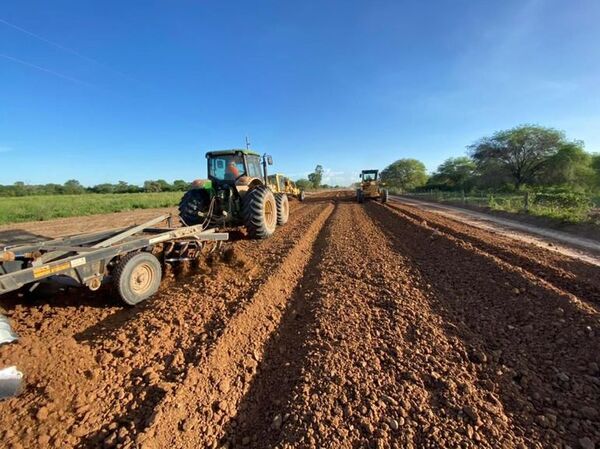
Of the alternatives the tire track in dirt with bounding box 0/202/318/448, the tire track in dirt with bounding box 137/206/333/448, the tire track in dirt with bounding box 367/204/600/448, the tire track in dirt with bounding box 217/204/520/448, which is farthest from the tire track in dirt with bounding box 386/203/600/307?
the tire track in dirt with bounding box 0/202/318/448

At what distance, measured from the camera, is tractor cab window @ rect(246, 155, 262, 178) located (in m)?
7.71

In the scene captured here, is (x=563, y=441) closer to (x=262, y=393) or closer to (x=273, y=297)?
(x=262, y=393)

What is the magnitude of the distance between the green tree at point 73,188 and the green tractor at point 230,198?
81.6 meters

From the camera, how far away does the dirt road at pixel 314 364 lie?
1.94 meters

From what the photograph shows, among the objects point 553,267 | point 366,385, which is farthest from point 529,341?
point 553,267

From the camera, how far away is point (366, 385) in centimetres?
231

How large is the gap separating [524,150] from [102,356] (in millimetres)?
37902

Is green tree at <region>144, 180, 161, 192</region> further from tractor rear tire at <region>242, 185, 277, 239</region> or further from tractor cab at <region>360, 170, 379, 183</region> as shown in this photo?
tractor rear tire at <region>242, 185, 277, 239</region>

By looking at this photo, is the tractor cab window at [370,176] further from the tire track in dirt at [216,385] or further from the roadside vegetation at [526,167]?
the tire track in dirt at [216,385]

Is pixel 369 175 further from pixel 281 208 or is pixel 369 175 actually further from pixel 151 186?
pixel 151 186

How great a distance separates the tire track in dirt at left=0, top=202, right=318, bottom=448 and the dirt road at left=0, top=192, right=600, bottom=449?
0.04ft

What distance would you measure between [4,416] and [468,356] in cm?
347

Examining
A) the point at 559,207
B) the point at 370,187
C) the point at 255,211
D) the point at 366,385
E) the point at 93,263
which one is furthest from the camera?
the point at 370,187

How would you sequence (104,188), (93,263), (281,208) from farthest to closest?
(104,188) → (281,208) → (93,263)
